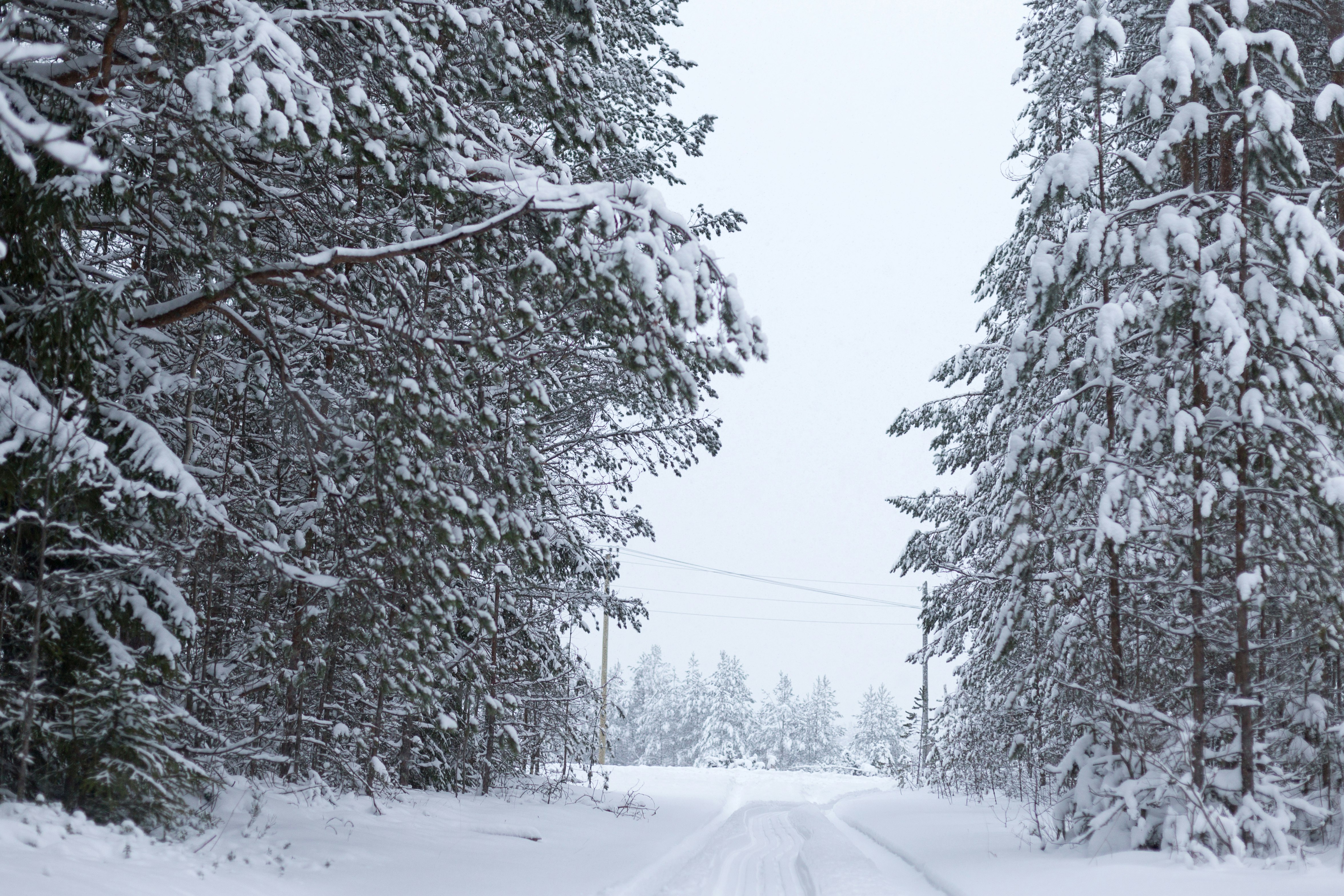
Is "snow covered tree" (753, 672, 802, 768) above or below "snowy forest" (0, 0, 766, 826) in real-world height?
below

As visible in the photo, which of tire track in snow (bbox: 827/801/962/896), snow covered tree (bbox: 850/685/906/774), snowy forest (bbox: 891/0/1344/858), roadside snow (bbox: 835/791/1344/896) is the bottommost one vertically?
snow covered tree (bbox: 850/685/906/774)

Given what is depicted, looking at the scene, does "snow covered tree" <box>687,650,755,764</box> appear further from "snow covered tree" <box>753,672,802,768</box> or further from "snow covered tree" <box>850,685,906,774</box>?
"snow covered tree" <box>850,685,906,774</box>

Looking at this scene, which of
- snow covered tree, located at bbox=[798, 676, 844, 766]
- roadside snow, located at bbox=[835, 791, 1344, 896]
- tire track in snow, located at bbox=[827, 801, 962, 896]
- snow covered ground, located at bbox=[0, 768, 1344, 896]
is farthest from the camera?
snow covered tree, located at bbox=[798, 676, 844, 766]

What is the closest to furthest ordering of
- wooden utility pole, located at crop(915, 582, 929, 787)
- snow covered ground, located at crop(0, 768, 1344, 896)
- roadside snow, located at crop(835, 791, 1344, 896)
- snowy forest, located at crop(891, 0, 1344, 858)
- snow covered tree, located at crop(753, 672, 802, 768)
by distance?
snow covered ground, located at crop(0, 768, 1344, 896)
roadside snow, located at crop(835, 791, 1344, 896)
snowy forest, located at crop(891, 0, 1344, 858)
wooden utility pole, located at crop(915, 582, 929, 787)
snow covered tree, located at crop(753, 672, 802, 768)

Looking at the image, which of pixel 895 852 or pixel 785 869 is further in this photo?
pixel 895 852

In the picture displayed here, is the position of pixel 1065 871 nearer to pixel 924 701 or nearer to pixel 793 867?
pixel 793 867

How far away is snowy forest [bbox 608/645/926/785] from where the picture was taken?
234 feet

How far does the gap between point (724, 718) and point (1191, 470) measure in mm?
66752

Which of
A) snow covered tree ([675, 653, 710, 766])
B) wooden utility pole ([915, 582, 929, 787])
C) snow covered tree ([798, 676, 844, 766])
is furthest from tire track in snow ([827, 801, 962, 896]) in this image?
snow covered tree ([798, 676, 844, 766])

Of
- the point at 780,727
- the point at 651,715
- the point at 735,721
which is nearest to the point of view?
the point at 735,721

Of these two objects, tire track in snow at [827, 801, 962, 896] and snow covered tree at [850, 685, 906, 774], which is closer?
tire track in snow at [827, 801, 962, 896]

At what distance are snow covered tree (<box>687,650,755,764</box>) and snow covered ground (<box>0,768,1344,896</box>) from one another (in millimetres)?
55097

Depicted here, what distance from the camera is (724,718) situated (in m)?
70.8

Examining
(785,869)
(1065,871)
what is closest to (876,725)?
(785,869)
